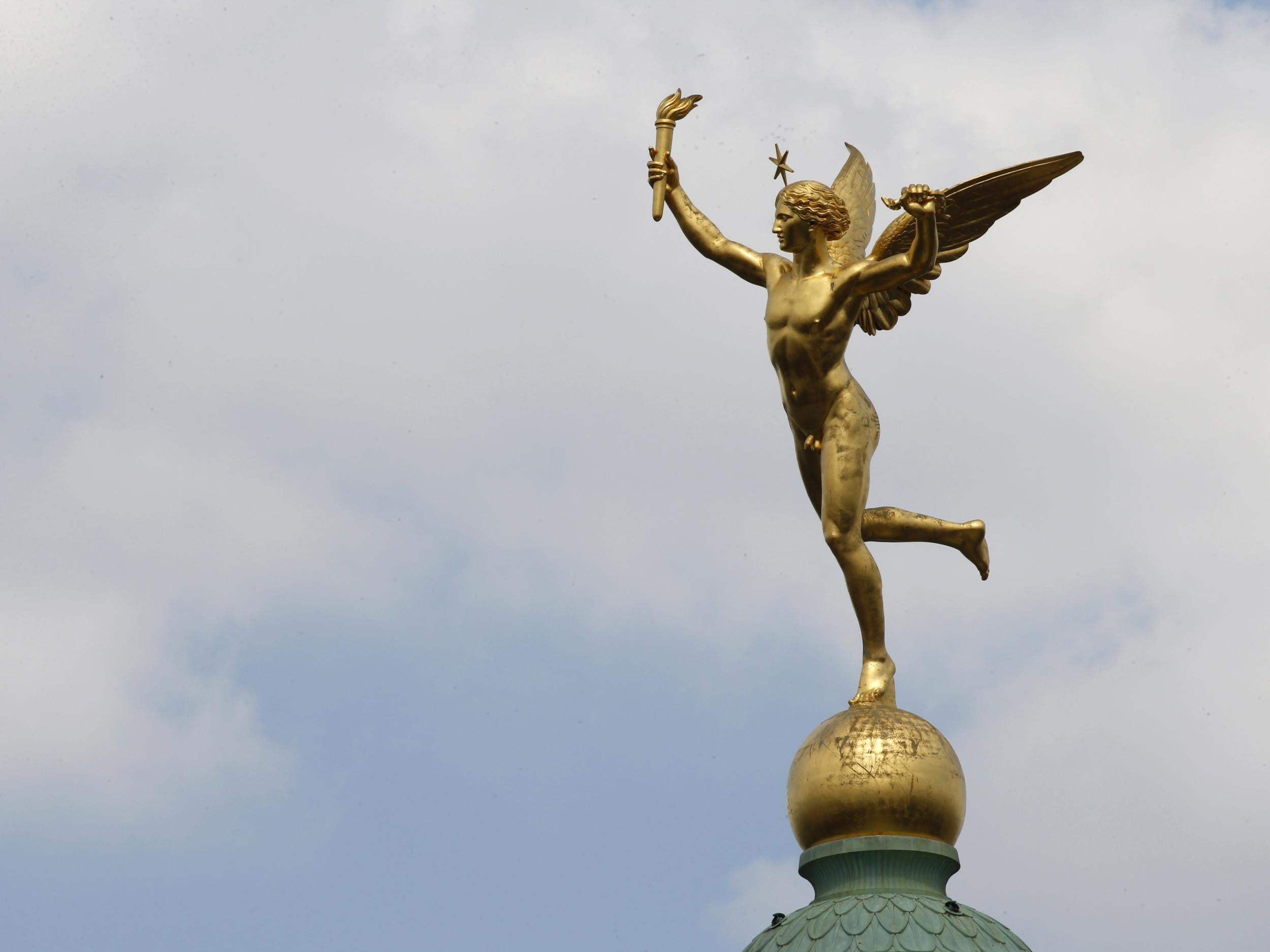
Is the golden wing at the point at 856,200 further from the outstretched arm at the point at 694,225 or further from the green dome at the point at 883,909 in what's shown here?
the green dome at the point at 883,909

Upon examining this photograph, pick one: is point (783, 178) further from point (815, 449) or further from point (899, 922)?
point (899, 922)

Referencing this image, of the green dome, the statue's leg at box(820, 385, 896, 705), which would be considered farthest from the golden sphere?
the statue's leg at box(820, 385, 896, 705)

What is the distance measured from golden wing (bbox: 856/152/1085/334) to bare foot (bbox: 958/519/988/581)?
5.63 ft

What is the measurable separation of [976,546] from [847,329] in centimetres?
207

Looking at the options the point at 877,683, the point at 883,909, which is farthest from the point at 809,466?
the point at 883,909

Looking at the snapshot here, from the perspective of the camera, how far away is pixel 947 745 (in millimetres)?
21344

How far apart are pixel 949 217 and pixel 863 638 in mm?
3238

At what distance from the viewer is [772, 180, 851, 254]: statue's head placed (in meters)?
21.6

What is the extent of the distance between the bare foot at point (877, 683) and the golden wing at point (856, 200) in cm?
311

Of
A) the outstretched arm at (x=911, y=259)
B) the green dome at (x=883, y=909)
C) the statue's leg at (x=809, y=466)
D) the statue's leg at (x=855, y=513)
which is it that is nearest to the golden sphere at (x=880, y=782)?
the green dome at (x=883, y=909)

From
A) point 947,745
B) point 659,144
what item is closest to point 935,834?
point 947,745

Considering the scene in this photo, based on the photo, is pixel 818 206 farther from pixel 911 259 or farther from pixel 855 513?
pixel 855 513

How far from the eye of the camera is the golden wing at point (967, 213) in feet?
70.8

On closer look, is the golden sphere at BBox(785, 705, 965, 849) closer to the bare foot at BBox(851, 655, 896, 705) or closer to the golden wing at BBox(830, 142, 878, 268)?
the bare foot at BBox(851, 655, 896, 705)
